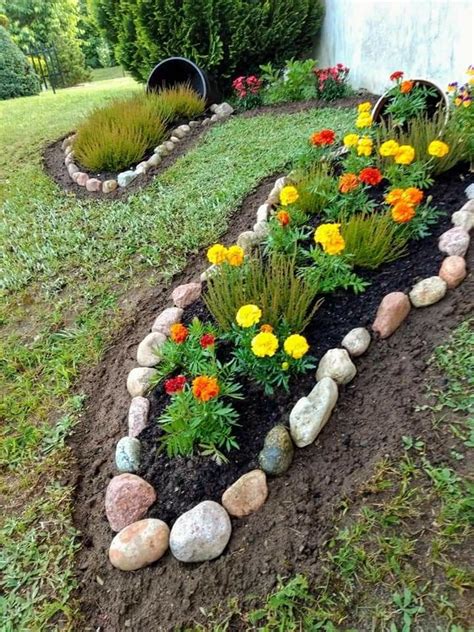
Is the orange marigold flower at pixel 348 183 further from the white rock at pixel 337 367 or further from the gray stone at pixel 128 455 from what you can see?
the gray stone at pixel 128 455

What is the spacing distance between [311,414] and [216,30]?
6156 millimetres

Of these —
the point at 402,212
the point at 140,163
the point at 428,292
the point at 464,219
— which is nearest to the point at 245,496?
the point at 428,292

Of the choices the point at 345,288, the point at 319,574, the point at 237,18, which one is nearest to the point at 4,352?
the point at 345,288

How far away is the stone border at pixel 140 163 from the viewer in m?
4.54

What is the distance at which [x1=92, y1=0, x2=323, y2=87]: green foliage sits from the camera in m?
6.24

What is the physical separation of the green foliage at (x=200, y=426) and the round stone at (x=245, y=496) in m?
0.13

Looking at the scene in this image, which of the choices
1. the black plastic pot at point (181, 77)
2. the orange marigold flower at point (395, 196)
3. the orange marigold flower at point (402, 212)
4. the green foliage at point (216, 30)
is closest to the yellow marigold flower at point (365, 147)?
the orange marigold flower at point (395, 196)

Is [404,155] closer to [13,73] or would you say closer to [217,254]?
[217,254]

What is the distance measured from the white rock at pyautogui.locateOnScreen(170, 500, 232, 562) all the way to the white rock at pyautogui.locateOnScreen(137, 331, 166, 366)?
858mm

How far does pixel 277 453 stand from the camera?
1771 millimetres

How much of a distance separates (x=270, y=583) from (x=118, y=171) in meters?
4.22

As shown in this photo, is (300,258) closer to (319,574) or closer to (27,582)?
(319,574)

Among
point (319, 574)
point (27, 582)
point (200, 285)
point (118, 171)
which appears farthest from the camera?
point (118, 171)

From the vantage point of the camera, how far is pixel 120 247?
3.46 metres
